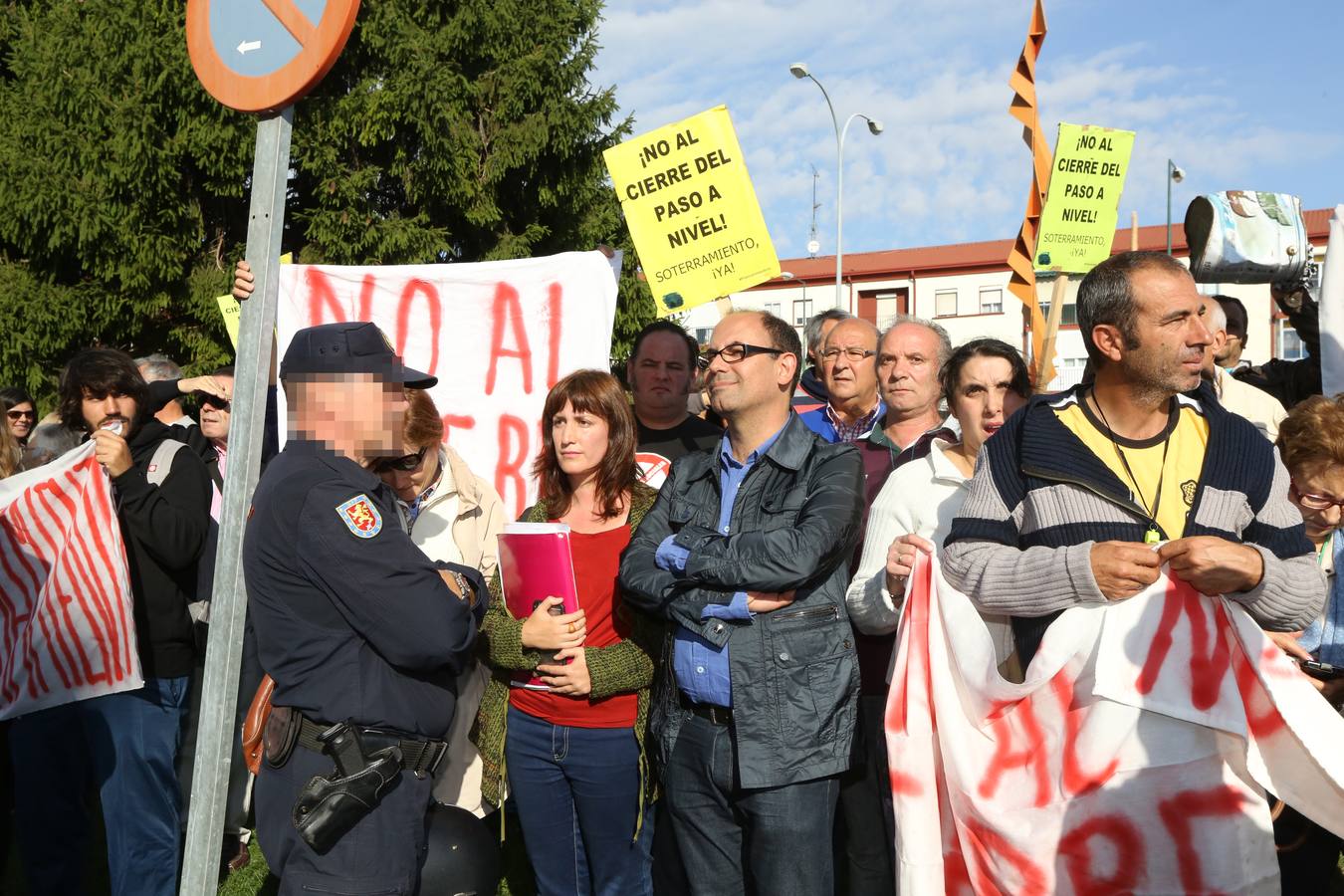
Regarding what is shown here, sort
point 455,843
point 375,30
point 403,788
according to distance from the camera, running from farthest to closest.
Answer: point 375,30 → point 455,843 → point 403,788

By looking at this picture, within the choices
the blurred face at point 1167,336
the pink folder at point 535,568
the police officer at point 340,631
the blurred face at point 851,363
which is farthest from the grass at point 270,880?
the blurred face at point 1167,336

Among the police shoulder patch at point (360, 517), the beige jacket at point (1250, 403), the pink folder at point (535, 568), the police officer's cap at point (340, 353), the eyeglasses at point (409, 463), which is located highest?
the police officer's cap at point (340, 353)

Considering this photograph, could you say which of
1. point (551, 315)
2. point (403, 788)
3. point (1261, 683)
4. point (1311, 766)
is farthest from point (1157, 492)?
point (551, 315)

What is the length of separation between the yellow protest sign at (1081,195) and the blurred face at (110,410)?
5223 mm

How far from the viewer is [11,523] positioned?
3.85 m

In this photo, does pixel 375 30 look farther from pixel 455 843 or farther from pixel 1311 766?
pixel 1311 766

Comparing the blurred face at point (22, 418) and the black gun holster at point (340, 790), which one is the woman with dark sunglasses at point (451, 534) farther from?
the blurred face at point (22, 418)

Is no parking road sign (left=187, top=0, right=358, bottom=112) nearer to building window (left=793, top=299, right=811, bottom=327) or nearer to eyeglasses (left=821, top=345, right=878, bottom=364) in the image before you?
eyeglasses (left=821, top=345, right=878, bottom=364)

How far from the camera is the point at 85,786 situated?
395 centimetres

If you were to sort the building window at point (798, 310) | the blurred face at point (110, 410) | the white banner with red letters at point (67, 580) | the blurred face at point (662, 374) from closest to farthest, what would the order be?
the white banner with red letters at point (67, 580)
the blurred face at point (110, 410)
the blurred face at point (662, 374)
the building window at point (798, 310)

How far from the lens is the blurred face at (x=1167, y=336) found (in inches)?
96.7

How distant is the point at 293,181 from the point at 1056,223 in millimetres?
14790

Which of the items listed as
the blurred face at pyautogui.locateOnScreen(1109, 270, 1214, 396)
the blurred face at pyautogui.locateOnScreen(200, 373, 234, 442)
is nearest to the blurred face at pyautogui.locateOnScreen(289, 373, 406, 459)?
the blurred face at pyautogui.locateOnScreen(1109, 270, 1214, 396)

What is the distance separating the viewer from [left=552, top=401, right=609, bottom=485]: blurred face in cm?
352
